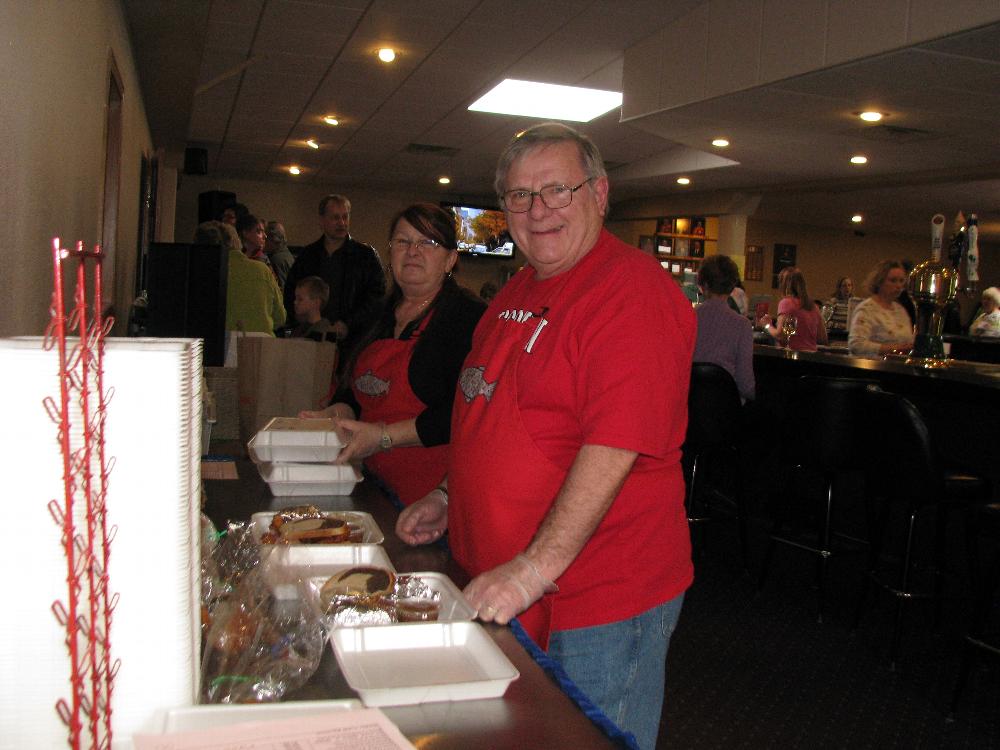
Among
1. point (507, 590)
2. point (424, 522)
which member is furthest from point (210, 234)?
point (507, 590)

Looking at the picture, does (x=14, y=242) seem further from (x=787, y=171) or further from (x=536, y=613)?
(x=787, y=171)

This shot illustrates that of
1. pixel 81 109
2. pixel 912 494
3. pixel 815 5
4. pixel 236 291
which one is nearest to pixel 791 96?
pixel 815 5

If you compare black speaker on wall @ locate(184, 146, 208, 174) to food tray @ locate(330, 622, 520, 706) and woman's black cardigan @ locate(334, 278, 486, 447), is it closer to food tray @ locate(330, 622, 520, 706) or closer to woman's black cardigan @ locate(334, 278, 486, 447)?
woman's black cardigan @ locate(334, 278, 486, 447)

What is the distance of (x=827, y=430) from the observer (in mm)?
3820

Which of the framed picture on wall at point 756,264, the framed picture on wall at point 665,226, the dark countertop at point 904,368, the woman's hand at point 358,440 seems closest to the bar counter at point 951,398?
the dark countertop at point 904,368

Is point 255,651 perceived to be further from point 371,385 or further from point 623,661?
point 371,385

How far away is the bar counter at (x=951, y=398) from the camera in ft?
11.8

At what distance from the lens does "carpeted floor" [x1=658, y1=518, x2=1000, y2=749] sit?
300 centimetres

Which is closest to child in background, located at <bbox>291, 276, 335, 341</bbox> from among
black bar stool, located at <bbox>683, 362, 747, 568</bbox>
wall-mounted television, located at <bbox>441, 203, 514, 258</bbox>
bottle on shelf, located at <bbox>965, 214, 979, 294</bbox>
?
black bar stool, located at <bbox>683, 362, 747, 568</bbox>

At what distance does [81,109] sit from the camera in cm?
303

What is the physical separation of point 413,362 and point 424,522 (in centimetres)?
60

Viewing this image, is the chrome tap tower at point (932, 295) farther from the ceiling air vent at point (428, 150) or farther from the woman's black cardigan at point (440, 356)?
the ceiling air vent at point (428, 150)

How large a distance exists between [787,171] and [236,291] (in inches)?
Answer: 254

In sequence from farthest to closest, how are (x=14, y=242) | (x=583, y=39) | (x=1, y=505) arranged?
(x=583, y=39), (x=14, y=242), (x=1, y=505)
